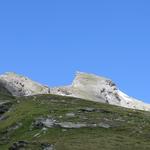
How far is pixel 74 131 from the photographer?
103 metres

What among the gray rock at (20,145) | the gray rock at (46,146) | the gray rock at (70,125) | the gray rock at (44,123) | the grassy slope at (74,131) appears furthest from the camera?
the gray rock at (44,123)

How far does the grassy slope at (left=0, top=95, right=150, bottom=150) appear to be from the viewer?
8981 cm

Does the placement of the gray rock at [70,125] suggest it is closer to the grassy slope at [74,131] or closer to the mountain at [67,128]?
the mountain at [67,128]

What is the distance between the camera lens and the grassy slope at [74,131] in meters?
89.8

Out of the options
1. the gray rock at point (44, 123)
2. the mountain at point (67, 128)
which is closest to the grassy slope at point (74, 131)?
the mountain at point (67, 128)

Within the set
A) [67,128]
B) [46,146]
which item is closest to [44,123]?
[67,128]

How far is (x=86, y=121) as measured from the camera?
11225 cm

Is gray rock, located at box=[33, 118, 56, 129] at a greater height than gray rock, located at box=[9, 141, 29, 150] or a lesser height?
greater

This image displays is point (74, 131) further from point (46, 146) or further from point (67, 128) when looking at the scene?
point (46, 146)

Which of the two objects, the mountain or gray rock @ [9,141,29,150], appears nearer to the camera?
gray rock @ [9,141,29,150]

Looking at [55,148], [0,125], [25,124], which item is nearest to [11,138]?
[25,124]

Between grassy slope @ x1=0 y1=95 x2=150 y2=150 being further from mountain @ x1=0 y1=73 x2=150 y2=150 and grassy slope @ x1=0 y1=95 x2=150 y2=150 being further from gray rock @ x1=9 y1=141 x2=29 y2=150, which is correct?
gray rock @ x1=9 y1=141 x2=29 y2=150

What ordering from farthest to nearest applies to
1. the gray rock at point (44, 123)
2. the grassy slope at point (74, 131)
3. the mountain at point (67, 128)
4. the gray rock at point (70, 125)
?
the gray rock at point (44, 123)
the gray rock at point (70, 125)
the grassy slope at point (74, 131)
the mountain at point (67, 128)

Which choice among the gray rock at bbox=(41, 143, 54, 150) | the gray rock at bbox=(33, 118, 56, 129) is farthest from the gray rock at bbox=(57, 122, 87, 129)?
the gray rock at bbox=(41, 143, 54, 150)
